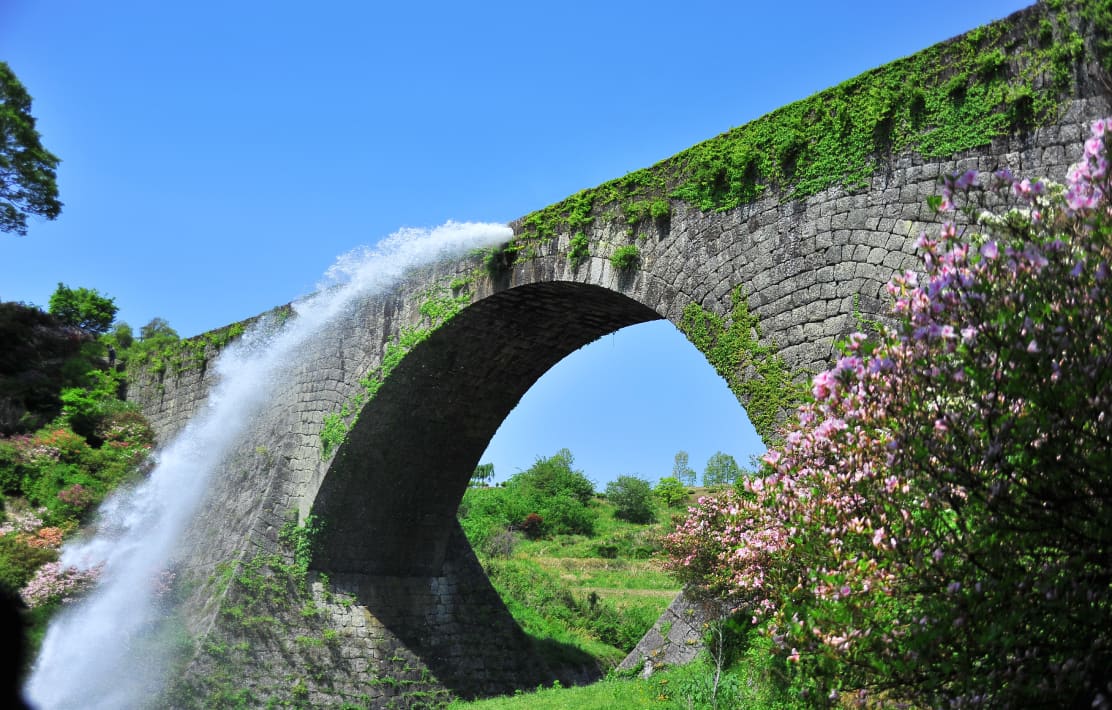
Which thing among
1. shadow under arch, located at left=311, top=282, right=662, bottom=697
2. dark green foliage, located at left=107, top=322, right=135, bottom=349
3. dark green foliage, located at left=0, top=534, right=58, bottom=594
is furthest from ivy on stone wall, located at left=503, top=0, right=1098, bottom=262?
dark green foliage, located at left=107, top=322, right=135, bottom=349

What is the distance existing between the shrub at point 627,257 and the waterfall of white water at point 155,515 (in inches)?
87.3

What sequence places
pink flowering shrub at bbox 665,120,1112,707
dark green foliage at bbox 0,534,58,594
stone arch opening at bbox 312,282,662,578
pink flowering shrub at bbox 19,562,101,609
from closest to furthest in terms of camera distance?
pink flowering shrub at bbox 665,120,1112,707 → stone arch opening at bbox 312,282,662,578 → pink flowering shrub at bbox 19,562,101,609 → dark green foliage at bbox 0,534,58,594

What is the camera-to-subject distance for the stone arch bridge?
8000 mm

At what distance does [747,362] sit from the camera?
839 centimetres

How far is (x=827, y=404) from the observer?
466cm

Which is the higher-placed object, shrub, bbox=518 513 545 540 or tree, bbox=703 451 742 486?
tree, bbox=703 451 742 486

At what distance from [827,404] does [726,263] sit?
441 centimetres

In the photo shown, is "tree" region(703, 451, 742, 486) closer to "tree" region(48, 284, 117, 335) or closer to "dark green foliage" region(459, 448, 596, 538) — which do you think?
"dark green foliage" region(459, 448, 596, 538)

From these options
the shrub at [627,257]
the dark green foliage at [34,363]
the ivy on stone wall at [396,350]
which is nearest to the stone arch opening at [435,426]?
the ivy on stone wall at [396,350]

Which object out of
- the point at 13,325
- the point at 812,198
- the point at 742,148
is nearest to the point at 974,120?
the point at 812,198

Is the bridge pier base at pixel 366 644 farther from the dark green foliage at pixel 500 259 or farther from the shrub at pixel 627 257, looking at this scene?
the shrub at pixel 627 257

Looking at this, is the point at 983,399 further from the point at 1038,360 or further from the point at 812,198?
the point at 812,198

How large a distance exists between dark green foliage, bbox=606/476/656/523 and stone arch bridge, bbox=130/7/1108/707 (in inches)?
829

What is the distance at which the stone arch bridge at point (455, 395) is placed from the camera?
800 centimetres
